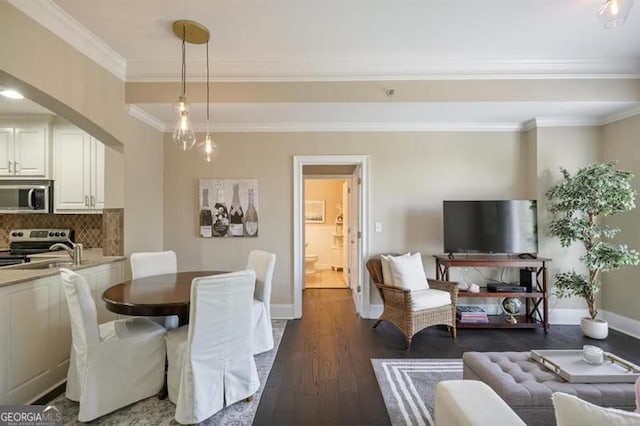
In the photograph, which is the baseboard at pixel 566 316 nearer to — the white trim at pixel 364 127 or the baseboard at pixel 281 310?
the white trim at pixel 364 127

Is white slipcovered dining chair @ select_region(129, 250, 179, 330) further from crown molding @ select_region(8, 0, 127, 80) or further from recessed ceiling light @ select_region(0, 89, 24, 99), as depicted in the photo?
recessed ceiling light @ select_region(0, 89, 24, 99)

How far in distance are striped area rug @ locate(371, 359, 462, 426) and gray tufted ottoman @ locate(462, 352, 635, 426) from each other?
1.68 ft

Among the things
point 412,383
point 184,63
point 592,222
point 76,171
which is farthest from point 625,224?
point 76,171

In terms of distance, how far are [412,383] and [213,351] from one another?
1.57 m

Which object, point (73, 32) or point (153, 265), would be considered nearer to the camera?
point (73, 32)

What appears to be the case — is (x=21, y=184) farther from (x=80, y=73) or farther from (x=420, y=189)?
(x=420, y=189)

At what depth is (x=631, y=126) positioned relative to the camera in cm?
346

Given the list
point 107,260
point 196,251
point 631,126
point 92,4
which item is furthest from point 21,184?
point 631,126

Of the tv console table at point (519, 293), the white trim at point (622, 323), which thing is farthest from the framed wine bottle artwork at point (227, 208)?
the white trim at point (622, 323)

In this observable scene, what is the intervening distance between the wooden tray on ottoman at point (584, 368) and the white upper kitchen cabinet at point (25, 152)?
17.5 ft

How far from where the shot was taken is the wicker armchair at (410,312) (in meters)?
3.15

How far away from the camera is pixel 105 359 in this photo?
6.59ft

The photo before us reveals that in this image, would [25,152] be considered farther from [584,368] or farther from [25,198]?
[584,368]

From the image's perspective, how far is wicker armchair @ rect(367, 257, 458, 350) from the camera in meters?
3.15
